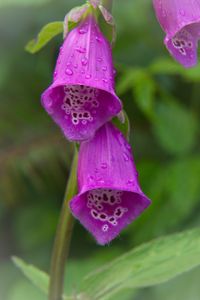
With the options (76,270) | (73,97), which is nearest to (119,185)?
(73,97)

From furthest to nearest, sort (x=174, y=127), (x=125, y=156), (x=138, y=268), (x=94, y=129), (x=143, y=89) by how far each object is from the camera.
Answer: (x=174, y=127) → (x=143, y=89) → (x=138, y=268) → (x=125, y=156) → (x=94, y=129)

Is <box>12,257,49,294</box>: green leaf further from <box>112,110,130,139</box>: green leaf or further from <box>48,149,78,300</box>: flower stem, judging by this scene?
<box>112,110,130,139</box>: green leaf

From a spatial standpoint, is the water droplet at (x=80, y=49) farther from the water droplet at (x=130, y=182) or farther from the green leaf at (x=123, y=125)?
the water droplet at (x=130, y=182)

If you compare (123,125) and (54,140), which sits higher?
(123,125)

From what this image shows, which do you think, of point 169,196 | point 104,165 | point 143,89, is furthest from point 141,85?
point 104,165

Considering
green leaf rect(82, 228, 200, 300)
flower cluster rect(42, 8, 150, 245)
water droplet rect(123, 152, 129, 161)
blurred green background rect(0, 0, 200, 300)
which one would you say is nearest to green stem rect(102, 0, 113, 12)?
flower cluster rect(42, 8, 150, 245)

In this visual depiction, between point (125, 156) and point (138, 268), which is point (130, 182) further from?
point (138, 268)
